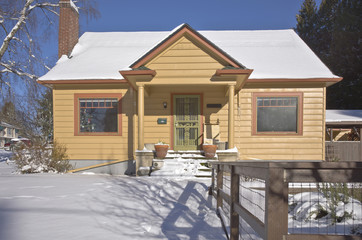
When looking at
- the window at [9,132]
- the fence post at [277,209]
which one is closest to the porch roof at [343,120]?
the fence post at [277,209]

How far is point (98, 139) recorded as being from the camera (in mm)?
10398

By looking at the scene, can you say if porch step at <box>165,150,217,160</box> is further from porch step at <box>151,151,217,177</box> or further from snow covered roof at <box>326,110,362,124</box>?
snow covered roof at <box>326,110,362,124</box>

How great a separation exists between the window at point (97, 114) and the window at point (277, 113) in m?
5.92

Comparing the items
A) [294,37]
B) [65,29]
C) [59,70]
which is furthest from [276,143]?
[65,29]

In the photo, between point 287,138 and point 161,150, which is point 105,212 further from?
point 287,138

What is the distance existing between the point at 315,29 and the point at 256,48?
82.9 ft

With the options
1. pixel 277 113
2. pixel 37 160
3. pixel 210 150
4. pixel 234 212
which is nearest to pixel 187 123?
pixel 210 150

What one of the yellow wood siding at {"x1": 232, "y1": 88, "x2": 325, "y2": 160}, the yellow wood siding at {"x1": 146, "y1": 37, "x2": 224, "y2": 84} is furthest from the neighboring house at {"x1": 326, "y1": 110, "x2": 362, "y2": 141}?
the yellow wood siding at {"x1": 146, "y1": 37, "x2": 224, "y2": 84}

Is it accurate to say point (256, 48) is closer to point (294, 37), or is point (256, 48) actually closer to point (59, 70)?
point (294, 37)

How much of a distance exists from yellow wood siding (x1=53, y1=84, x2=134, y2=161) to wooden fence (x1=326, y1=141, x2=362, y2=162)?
385 inches

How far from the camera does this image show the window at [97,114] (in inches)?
411

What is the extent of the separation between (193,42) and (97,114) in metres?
5.01

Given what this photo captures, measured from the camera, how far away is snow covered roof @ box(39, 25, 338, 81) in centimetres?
1019

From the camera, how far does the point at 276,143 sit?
10.1 m
